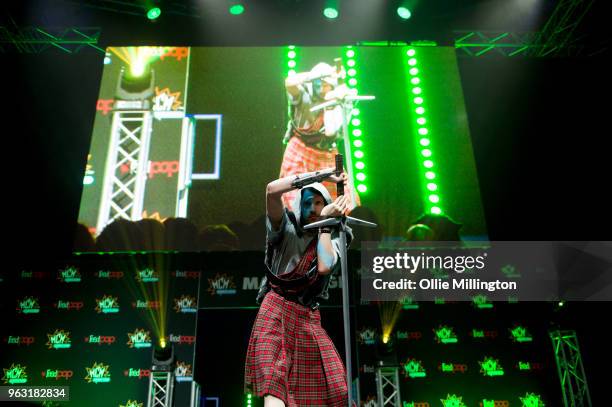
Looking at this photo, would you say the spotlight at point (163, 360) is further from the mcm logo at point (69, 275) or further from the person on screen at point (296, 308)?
the person on screen at point (296, 308)

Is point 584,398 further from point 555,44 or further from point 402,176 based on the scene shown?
point 555,44

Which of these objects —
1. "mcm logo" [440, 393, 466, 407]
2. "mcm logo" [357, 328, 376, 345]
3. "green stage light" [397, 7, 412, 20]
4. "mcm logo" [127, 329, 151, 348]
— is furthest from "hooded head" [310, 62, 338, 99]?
"mcm logo" [440, 393, 466, 407]

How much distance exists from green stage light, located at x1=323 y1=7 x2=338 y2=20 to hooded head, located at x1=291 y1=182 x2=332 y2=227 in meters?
4.45

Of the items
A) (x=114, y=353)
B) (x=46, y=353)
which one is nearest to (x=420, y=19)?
(x=114, y=353)

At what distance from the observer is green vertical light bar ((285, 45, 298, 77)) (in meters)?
6.09

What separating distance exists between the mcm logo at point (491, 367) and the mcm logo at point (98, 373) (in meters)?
4.04

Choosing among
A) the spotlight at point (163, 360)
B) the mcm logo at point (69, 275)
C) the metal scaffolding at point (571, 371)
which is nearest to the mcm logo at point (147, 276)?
the mcm logo at point (69, 275)

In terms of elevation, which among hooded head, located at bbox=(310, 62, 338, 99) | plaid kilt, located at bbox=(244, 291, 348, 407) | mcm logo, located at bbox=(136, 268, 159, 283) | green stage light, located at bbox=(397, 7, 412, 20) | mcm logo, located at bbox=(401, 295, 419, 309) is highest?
green stage light, located at bbox=(397, 7, 412, 20)

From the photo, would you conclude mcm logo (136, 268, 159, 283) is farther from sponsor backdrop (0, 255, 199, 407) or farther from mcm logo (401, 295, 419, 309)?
mcm logo (401, 295, 419, 309)

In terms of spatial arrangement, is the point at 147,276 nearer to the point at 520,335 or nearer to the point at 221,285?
the point at 221,285

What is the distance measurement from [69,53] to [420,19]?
14.2 ft

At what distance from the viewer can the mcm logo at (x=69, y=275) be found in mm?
6156

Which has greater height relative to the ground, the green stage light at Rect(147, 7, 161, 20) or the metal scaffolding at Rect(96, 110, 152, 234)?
the green stage light at Rect(147, 7, 161, 20)

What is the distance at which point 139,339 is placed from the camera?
586 centimetres
